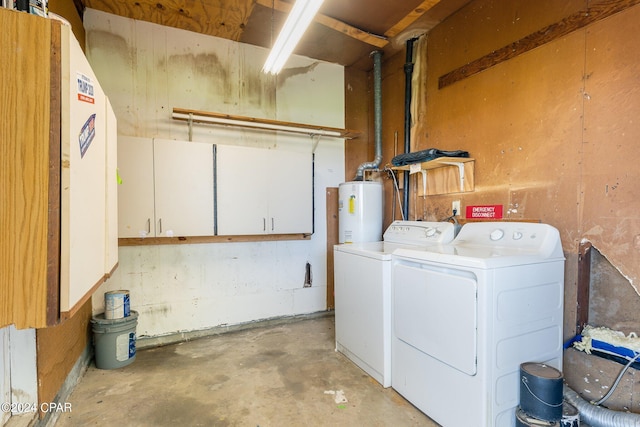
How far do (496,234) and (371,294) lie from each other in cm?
96

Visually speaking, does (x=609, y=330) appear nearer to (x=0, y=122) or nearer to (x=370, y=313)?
(x=370, y=313)

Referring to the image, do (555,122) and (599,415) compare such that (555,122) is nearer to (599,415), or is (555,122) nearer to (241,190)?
(599,415)

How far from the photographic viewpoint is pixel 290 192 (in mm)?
3229

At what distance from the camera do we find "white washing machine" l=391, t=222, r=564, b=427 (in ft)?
5.16

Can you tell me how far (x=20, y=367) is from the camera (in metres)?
1.58

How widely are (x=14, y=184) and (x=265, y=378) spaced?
206cm

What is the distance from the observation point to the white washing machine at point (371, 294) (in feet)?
7.22

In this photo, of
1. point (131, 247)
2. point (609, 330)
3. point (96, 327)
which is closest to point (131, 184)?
point (131, 247)

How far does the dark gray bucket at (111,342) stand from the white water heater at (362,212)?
219 centimetres

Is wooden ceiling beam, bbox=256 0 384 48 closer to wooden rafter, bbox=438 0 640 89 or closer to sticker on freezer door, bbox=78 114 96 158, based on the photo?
wooden rafter, bbox=438 0 640 89

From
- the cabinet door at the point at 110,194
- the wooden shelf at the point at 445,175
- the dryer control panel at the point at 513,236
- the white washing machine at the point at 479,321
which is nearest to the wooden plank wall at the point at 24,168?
the cabinet door at the point at 110,194

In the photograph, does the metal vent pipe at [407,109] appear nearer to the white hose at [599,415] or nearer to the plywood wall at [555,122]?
the plywood wall at [555,122]

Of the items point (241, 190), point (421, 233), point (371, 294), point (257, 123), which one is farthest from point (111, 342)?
point (421, 233)

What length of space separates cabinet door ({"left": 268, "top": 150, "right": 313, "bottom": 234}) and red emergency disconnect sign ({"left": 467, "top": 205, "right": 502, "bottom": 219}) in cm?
156
